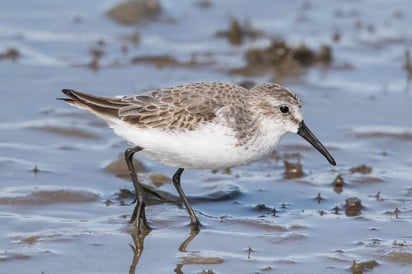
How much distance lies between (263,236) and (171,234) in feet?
2.66

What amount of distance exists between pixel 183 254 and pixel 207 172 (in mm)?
2241

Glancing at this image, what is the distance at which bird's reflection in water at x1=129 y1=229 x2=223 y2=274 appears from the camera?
7926 mm

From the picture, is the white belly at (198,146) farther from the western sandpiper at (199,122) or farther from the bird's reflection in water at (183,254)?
the bird's reflection in water at (183,254)

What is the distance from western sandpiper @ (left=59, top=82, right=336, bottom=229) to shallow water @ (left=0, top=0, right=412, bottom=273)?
25.4 inches

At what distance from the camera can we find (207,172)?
407 inches

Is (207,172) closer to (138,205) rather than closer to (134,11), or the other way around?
(138,205)

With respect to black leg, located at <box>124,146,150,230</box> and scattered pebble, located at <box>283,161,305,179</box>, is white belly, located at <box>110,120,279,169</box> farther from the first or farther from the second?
scattered pebble, located at <box>283,161,305,179</box>

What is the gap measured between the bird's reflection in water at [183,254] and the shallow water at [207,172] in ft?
0.06

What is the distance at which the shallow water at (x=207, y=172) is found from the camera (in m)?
8.22

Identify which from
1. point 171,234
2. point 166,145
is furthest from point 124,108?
point 171,234

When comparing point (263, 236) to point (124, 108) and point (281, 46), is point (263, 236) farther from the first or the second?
point (281, 46)

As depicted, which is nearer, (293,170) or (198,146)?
(198,146)

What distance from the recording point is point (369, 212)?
9344 mm

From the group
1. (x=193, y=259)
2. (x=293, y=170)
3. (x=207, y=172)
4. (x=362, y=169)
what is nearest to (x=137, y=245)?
(x=193, y=259)
